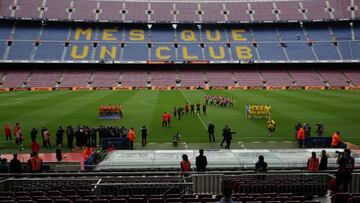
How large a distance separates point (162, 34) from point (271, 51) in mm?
22371

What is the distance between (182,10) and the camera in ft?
263

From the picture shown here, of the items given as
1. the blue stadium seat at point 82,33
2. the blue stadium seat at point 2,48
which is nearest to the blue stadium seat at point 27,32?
the blue stadium seat at point 2,48

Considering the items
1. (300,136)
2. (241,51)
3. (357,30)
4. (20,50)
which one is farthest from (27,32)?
(300,136)

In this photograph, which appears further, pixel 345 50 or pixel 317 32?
pixel 317 32

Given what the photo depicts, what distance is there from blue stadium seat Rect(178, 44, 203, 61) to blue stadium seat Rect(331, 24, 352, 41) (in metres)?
27.2

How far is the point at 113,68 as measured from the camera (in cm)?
7156

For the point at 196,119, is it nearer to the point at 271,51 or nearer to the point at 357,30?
the point at 271,51

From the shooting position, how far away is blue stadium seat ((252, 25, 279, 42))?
7545 centimetres

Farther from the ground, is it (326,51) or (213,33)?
(213,33)

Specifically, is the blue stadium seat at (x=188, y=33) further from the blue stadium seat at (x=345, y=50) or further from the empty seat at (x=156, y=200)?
the empty seat at (x=156, y=200)

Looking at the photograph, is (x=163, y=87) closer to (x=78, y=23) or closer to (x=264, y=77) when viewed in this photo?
(x=264, y=77)

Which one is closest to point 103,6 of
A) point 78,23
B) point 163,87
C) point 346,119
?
point 78,23

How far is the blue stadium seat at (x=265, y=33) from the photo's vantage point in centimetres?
7545

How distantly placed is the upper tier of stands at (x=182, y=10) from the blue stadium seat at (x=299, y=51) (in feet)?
22.2
